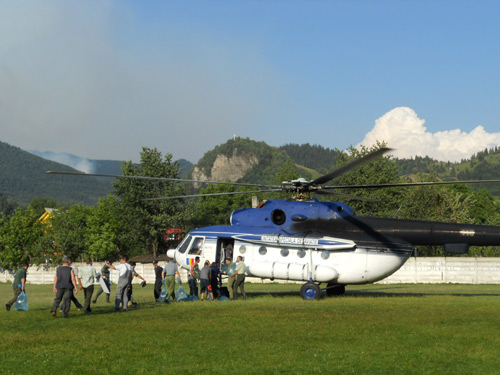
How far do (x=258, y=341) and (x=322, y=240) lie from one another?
12.4 m

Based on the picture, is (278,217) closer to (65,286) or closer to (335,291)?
(335,291)

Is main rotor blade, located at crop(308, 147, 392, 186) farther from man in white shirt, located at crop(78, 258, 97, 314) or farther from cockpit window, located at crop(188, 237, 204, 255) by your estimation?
A: man in white shirt, located at crop(78, 258, 97, 314)

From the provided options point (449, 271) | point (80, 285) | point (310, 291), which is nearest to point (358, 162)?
point (310, 291)

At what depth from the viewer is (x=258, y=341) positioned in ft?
49.7

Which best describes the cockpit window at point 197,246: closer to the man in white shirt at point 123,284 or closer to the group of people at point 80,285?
the group of people at point 80,285

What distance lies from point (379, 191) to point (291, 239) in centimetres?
4862

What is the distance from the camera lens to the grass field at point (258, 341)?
12313 mm

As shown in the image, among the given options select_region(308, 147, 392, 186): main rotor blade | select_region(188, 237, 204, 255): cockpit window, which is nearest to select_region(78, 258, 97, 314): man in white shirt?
select_region(188, 237, 204, 255): cockpit window

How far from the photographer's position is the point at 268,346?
14445 mm

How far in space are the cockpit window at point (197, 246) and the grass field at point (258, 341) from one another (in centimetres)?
626

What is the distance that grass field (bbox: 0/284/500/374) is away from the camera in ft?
40.4

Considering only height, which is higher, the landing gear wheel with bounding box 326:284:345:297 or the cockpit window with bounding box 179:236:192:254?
the cockpit window with bounding box 179:236:192:254

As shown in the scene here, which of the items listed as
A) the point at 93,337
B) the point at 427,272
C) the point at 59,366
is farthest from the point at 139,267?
the point at 59,366

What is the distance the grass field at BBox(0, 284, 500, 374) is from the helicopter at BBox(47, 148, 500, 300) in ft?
13.5
